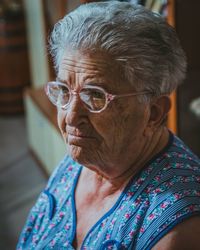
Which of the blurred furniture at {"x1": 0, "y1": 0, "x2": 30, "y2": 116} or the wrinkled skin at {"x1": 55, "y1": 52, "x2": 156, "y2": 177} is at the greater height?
the wrinkled skin at {"x1": 55, "y1": 52, "x2": 156, "y2": 177}

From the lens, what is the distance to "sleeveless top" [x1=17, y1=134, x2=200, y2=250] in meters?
1.15

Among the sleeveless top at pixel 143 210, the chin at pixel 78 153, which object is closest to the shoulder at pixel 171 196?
the sleeveless top at pixel 143 210

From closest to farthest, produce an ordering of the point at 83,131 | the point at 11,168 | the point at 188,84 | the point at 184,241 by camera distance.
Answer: the point at 184,241 < the point at 83,131 < the point at 188,84 < the point at 11,168

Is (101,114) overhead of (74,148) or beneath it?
overhead

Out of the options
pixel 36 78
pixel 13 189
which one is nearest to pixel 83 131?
pixel 13 189

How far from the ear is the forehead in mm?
133

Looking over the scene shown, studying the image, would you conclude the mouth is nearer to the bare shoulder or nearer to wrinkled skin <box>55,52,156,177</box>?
wrinkled skin <box>55,52,156,177</box>

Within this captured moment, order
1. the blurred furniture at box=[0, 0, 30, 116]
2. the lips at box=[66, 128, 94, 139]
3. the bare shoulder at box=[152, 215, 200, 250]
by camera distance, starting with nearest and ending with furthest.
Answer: the bare shoulder at box=[152, 215, 200, 250], the lips at box=[66, 128, 94, 139], the blurred furniture at box=[0, 0, 30, 116]

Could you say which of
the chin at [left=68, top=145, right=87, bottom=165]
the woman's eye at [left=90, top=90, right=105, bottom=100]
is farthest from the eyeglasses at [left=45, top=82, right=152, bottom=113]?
the chin at [left=68, top=145, right=87, bottom=165]

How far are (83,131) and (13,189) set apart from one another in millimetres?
2387

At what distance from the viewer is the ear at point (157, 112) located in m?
1.22

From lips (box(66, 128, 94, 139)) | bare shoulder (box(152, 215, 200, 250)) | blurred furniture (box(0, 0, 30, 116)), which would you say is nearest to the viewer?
bare shoulder (box(152, 215, 200, 250))

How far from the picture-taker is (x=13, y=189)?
11.4ft

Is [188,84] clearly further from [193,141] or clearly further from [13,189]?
[13,189]
